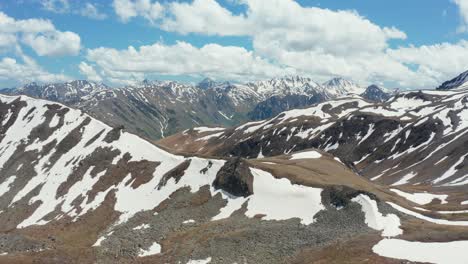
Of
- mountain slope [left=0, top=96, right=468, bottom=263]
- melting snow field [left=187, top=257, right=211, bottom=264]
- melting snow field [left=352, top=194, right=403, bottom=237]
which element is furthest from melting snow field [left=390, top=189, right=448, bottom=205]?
melting snow field [left=187, top=257, right=211, bottom=264]

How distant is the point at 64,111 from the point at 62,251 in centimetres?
10563

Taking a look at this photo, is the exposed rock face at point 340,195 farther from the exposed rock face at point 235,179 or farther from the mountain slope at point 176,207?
the exposed rock face at point 235,179

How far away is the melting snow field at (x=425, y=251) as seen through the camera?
46.4m

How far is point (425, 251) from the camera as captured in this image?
48.8 m

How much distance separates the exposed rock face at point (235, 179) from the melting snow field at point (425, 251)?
33.9 meters

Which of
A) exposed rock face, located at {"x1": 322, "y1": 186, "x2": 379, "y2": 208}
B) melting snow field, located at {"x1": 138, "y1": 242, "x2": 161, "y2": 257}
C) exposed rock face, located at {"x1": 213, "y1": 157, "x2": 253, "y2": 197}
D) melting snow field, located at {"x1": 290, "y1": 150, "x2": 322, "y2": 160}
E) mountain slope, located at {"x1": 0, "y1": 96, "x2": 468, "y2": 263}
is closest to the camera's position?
mountain slope, located at {"x1": 0, "y1": 96, "x2": 468, "y2": 263}

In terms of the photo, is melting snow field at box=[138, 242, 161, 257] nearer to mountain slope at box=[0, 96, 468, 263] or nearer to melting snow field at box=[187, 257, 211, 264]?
mountain slope at box=[0, 96, 468, 263]

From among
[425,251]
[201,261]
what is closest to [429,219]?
[425,251]

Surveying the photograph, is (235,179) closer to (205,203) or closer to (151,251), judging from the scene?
(205,203)

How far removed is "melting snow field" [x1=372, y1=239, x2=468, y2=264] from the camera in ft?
152

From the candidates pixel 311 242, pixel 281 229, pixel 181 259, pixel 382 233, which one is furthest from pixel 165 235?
pixel 382 233

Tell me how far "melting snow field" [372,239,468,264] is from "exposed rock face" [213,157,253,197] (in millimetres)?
33877

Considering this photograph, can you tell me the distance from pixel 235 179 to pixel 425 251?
41694mm

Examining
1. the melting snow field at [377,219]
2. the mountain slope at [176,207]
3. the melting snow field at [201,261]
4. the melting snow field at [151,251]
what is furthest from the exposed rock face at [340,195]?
the melting snow field at [151,251]
